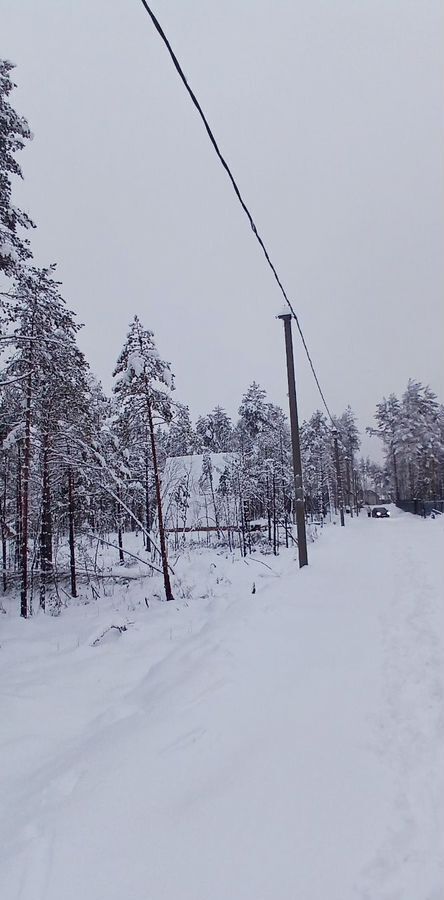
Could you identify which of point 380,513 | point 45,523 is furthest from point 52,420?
point 380,513

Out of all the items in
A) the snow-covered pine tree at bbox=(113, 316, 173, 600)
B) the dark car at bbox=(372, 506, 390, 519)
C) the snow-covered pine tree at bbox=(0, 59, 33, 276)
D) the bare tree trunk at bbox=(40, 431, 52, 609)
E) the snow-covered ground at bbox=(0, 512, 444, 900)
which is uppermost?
the snow-covered pine tree at bbox=(0, 59, 33, 276)

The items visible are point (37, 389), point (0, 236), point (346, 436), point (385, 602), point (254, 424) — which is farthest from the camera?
point (346, 436)

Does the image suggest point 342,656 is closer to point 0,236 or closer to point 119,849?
point 119,849

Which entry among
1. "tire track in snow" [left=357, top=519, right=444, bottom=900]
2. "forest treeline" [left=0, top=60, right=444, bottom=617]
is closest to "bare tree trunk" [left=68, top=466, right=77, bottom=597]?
"forest treeline" [left=0, top=60, right=444, bottom=617]

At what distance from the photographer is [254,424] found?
38.2 meters

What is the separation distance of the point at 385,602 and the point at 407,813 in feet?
17.7

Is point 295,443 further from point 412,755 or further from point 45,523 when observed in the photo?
point 412,755

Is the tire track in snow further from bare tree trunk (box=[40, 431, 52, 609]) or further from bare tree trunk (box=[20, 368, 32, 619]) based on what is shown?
bare tree trunk (box=[40, 431, 52, 609])

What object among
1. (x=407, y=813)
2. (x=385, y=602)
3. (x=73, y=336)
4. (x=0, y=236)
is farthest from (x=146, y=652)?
(x=73, y=336)

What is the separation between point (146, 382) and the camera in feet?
46.1

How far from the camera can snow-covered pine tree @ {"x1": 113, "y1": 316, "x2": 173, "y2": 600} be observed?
46.1 feet

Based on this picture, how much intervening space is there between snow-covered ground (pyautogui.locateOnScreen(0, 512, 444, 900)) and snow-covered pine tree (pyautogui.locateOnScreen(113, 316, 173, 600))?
27.0ft

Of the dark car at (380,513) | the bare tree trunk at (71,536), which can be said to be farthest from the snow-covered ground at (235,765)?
the dark car at (380,513)

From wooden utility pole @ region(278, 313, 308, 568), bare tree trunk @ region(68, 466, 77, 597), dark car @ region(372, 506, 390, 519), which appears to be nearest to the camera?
wooden utility pole @ region(278, 313, 308, 568)
